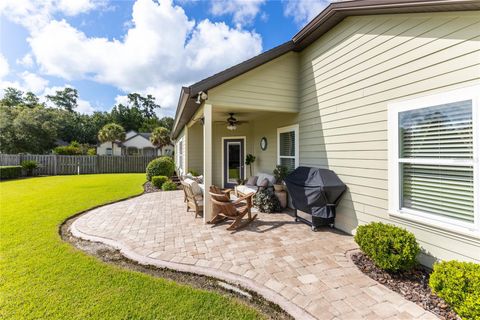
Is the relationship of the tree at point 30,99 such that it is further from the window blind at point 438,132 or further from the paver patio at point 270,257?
the window blind at point 438,132

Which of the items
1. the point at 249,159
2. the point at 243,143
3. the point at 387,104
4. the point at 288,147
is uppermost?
the point at 387,104

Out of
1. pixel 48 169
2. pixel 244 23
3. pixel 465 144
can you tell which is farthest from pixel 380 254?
pixel 48 169

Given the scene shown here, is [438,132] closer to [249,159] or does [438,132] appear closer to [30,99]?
[249,159]

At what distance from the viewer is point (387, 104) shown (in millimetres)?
3730

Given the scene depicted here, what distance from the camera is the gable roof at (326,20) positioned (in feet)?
9.52

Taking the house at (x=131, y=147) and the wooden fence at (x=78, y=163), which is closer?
the wooden fence at (x=78, y=163)

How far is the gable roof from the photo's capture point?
290 centimetres

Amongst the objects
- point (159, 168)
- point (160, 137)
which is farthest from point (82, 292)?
point (160, 137)

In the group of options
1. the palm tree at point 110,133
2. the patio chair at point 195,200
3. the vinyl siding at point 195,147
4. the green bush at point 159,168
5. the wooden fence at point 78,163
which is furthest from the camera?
the palm tree at point 110,133

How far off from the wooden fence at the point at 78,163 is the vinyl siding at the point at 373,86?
1982 cm

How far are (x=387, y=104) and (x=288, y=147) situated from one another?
11.3ft

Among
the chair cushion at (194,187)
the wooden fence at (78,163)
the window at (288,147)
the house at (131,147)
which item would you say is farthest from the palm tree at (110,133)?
the window at (288,147)

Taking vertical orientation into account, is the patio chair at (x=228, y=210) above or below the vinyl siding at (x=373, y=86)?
below

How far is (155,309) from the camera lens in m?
2.43
